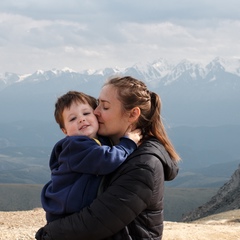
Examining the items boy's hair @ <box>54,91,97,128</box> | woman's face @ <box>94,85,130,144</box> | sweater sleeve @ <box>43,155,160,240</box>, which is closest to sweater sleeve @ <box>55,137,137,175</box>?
sweater sleeve @ <box>43,155,160,240</box>

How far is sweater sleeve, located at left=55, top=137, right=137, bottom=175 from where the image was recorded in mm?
4320

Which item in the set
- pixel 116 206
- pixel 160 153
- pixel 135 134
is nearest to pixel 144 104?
pixel 135 134

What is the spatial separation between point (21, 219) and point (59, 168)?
24.6 m

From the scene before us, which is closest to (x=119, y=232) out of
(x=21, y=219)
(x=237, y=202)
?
(x=21, y=219)

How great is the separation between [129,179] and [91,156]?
1.31 feet

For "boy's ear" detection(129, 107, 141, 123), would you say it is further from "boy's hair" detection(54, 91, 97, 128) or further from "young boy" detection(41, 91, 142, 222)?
"boy's hair" detection(54, 91, 97, 128)

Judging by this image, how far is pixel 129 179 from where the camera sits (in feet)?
13.9

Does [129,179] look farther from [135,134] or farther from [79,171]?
[135,134]

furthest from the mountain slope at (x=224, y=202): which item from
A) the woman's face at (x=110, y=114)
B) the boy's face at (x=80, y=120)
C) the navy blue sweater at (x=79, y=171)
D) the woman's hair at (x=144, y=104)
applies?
the navy blue sweater at (x=79, y=171)

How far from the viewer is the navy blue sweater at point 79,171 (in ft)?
14.2

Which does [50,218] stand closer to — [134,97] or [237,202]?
[134,97]

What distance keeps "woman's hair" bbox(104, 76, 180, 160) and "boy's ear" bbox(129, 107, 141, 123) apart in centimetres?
3

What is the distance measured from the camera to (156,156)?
174 inches

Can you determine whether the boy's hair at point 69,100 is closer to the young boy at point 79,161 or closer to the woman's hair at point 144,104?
the young boy at point 79,161
